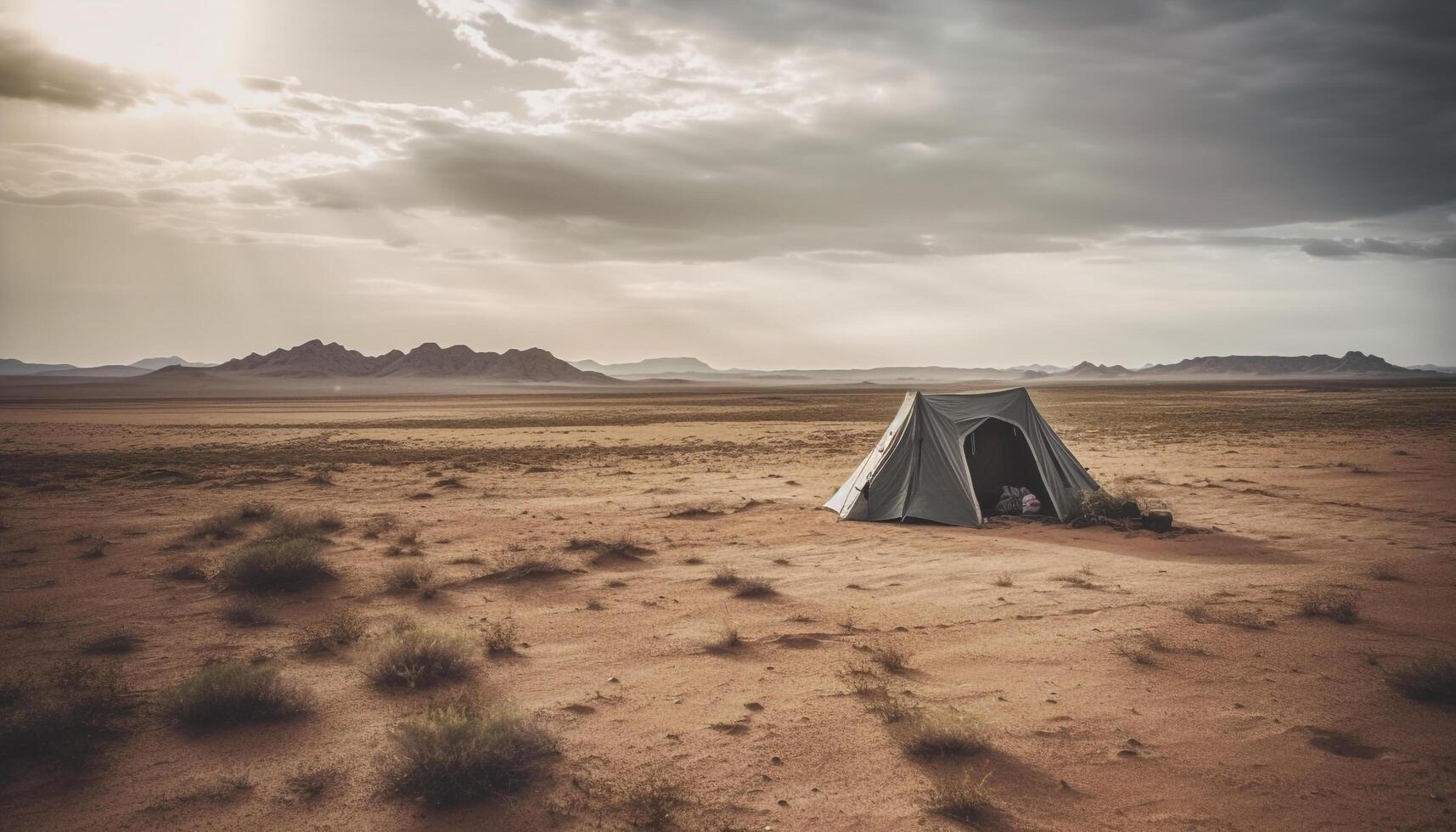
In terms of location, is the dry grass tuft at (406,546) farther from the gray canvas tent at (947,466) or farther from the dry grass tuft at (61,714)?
the gray canvas tent at (947,466)

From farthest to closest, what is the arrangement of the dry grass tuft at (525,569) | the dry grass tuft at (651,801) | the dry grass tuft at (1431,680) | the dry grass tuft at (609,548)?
1. the dry grass tuft at (609,548)
2. the dry grass tuft at (525,569)
3. the dry grass tuft at (1431,680)
4. the dry grass tuft at (651,801)

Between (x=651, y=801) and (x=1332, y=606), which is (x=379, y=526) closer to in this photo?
(x=651, y=801)

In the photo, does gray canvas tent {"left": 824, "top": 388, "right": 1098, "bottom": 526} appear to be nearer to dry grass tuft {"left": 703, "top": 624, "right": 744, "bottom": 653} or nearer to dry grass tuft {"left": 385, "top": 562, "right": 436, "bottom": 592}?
dry grass tuft {"left": 703, "top": 624, "right": 744, "bottom": 653}

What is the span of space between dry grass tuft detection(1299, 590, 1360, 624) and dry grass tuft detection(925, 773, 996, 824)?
5697 millimetres

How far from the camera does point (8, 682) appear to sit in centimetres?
602

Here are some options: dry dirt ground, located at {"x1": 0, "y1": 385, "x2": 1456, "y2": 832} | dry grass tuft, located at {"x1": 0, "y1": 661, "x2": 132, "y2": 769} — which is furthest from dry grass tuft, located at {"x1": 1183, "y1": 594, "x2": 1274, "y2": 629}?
dry grass tuft, located at {"x1": 0, "y1": 661, "x2": 132, "y2": 769}

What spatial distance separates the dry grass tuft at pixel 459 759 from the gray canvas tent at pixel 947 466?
942 centimetres

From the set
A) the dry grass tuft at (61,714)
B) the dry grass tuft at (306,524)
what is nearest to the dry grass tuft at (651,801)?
the dry grass tuft at (61,714)

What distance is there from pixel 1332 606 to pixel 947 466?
626 cm

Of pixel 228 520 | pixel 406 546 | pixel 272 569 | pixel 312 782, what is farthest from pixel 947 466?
pixel 228 520

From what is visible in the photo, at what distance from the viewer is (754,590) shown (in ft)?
29.5

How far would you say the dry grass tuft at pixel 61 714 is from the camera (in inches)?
196

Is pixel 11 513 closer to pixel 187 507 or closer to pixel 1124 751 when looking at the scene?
pixel 187 507

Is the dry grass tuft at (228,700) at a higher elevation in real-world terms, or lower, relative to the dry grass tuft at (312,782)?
higher
